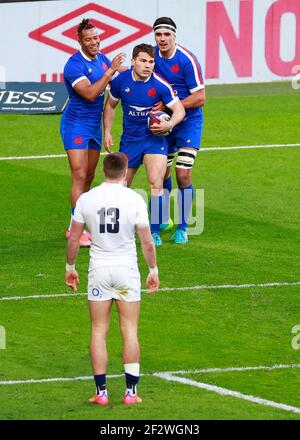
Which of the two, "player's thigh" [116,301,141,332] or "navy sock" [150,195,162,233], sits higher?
"player's thigh" [116,301,141,332]

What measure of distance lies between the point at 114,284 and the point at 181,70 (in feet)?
22.3

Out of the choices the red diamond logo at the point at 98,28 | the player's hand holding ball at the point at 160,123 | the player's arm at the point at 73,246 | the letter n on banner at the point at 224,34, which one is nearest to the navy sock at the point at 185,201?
the player's hand holding ball at the point at 160,123

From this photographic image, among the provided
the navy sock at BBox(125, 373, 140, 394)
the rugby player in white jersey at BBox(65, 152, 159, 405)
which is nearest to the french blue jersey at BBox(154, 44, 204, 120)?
the rugby player in white jersey at BBox(65, 152, 159, 405)

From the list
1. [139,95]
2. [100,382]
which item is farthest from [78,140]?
[100,382]

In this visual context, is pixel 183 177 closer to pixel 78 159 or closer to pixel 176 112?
pixel 176 112

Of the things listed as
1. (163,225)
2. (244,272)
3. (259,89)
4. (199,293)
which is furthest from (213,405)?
(259,89)

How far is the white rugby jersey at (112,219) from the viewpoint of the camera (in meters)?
11.3

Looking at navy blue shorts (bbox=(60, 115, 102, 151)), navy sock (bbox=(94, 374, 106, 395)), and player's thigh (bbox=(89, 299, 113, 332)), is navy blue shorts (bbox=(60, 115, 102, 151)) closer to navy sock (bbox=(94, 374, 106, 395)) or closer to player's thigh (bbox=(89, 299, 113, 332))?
player's thigh (bbox=(89, 299, 113, 332))

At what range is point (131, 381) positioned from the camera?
37.2ft

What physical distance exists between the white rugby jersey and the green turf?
1185 millimetres

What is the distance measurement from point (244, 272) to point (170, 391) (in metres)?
4.55

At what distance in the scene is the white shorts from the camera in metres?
11.3

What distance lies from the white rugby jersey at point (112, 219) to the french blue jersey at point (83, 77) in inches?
239

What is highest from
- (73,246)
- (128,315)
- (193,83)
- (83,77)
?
(83,77)
